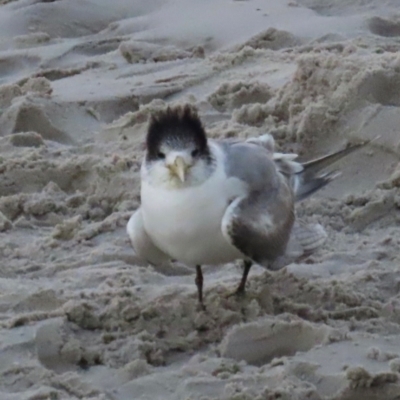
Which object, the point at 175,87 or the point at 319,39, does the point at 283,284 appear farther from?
the point at 319,39

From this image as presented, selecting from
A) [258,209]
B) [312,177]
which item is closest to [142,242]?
[258,209]

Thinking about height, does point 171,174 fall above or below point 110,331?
above

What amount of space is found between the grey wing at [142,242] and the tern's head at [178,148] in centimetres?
26

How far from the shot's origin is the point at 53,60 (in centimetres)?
704

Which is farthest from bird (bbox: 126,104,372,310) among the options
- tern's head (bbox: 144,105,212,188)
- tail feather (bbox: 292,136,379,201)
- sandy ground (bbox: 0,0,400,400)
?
tail feather (bbox: 292,136,379,201)

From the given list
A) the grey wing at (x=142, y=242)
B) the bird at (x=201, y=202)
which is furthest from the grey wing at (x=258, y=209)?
the grey wing at (x=142, y=242)

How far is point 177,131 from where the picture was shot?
12.1 feet

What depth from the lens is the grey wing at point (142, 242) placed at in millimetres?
3912

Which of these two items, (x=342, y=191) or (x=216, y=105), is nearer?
(x=342, y=191)

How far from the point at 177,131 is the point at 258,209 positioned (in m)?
0.43

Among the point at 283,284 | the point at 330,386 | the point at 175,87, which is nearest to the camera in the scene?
the point at 330,386

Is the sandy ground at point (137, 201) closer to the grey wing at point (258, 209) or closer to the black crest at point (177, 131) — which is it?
the grey wing at point (258, 209)

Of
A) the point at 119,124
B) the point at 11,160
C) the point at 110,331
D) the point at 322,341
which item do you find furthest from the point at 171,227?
the point at 119,124

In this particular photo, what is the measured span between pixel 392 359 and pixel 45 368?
1140 mm
